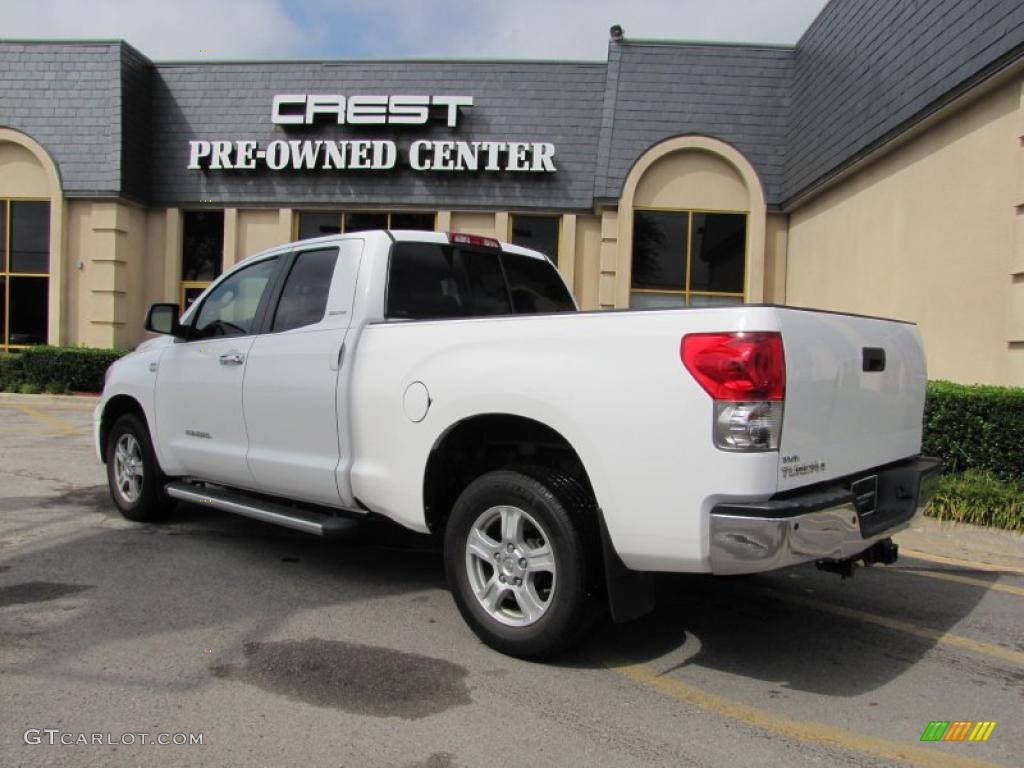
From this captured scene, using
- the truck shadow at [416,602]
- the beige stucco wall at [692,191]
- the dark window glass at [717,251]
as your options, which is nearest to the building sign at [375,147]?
the beige stucco wall at [692,191]

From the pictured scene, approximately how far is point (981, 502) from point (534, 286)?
3957mm

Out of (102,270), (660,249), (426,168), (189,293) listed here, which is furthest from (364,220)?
(660,249)

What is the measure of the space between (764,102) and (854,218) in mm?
4160

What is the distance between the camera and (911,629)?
14.4ft

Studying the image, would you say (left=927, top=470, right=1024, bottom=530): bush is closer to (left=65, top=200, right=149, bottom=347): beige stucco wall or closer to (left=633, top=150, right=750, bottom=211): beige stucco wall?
(left=633, top=150, right=750, bottom=211): beige stucco wall

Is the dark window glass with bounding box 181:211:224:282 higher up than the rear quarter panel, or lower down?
higher up

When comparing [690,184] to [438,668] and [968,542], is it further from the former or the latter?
[438,668]

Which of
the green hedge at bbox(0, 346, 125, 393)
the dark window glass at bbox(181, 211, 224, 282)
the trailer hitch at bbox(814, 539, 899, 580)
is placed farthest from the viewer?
the dark window glass at bbox(181, 211, 224, 282)

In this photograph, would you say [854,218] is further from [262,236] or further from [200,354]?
[262,236]

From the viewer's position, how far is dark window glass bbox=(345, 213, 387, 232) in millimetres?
16859

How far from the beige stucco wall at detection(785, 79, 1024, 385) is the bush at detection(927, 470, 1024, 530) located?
80.5 inches

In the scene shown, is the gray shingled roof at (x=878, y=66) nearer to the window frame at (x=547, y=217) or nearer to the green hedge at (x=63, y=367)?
the window frame at (x=547, y=217)

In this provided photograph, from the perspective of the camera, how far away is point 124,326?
685 inches

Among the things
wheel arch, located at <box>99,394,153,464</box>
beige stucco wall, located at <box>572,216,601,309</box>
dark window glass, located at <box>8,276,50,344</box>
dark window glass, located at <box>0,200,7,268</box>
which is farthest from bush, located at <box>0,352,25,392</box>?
wheel arch, located at <box>99,394,153,464</box>
